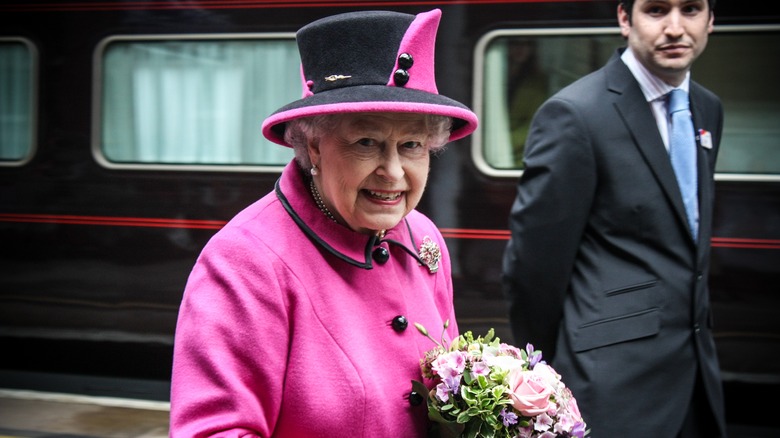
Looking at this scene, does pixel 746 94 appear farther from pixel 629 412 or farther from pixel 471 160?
pixel 629 412

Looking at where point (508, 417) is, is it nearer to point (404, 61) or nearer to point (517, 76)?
point (404, 61)

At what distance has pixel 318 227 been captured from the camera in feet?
5.28

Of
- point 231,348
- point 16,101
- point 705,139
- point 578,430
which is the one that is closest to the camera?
point 231,348

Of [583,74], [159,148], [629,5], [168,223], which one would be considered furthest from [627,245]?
[159,148]

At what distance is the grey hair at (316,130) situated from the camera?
1587mm

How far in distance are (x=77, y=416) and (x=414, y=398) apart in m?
3.60

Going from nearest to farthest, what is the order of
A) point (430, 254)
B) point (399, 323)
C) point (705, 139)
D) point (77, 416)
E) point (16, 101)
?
point (399, 323) → point (430, 254) → point (705, 139) → point (77, 416) → point (16, 101)

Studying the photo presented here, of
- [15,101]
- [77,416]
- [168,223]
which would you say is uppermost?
[15,101]

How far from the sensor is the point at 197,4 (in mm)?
4875

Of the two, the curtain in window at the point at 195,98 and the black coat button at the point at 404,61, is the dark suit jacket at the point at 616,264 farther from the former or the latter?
the curtain in window at the point at 195,98

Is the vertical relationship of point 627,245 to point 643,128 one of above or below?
below

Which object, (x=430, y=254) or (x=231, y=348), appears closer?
(x=231, y=348)

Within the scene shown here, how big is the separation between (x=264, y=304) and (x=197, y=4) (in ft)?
12.3

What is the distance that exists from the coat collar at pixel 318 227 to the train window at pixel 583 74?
9.50 feet
